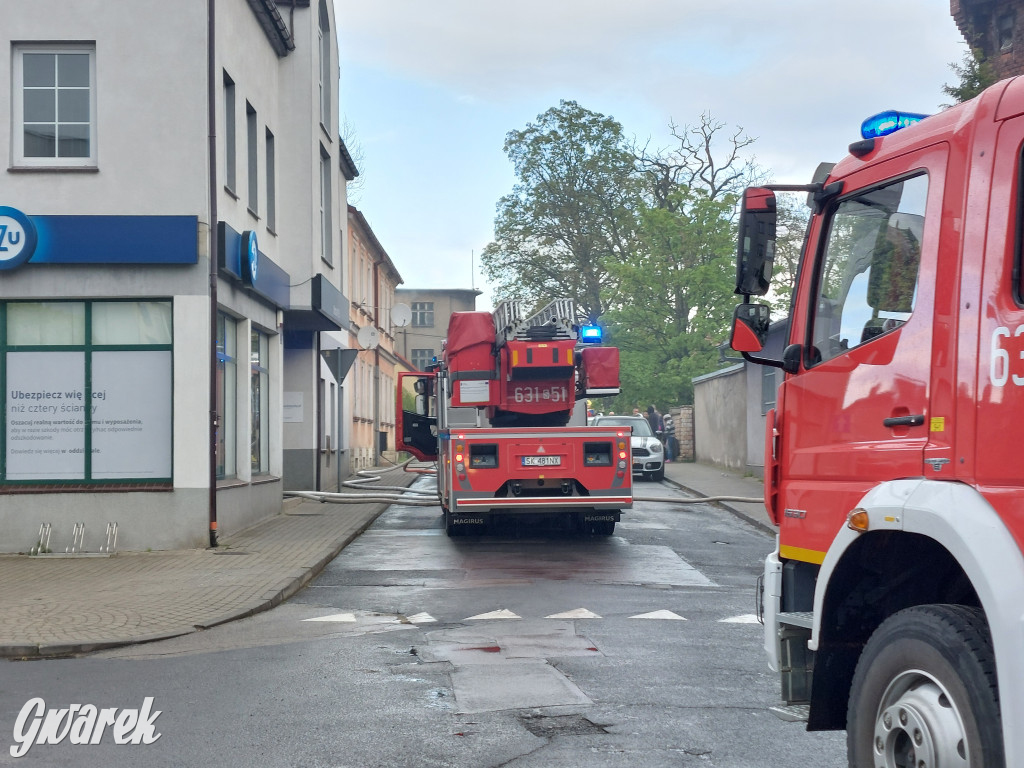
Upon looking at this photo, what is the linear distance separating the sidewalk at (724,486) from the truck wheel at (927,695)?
13259 mm

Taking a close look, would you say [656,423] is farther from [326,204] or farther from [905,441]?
[905,441]

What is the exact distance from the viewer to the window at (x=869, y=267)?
14.3 feet

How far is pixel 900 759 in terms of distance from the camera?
4016 millimetres

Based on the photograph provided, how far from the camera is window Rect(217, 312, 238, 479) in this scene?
1606 cm

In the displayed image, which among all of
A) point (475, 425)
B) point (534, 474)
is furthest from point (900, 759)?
point (475, 425)

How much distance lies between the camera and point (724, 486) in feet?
87.1

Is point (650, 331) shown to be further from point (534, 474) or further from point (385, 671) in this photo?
point (385, 671)

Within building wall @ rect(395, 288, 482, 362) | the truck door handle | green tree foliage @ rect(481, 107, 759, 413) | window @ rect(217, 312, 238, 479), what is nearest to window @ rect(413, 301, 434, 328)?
building wall @ rect(395, 288, 482, 362)

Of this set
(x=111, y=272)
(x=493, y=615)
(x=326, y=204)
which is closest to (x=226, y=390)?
(x=111, y=272)

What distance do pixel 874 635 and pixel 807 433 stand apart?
104cm

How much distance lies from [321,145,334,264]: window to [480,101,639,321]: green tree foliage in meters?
28.3

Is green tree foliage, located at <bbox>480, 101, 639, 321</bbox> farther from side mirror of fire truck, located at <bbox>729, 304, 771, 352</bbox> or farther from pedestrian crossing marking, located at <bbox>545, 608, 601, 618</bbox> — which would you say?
side mirror of fire truck, located at <bbox>729, 304, 771, 352</bbox>

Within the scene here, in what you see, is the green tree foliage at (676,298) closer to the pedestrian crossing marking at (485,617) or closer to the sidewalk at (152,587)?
the sidewalk at (152,587)

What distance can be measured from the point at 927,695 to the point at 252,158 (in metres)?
16.1
